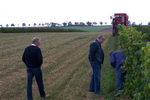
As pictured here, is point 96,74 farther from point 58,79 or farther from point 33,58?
point 58,79

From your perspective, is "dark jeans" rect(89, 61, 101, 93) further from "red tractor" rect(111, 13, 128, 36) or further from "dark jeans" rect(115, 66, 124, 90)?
"red tractor" rect(111, 13, 128, 36)

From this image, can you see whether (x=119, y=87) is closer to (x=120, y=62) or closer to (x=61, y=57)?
(x=120, y=62)

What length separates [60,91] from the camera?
12.7 meters

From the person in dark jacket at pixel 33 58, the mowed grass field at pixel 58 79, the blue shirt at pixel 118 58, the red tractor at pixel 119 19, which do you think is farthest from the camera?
the red tractor at pixel 119 19

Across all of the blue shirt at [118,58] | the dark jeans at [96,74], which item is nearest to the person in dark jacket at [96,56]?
the dark jeans at [96,74]

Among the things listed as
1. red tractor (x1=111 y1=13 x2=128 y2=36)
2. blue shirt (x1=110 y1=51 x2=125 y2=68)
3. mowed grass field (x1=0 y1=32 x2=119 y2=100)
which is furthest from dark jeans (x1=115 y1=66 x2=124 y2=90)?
red tractor (x1=111 y1=13 x2=128 y2=36)

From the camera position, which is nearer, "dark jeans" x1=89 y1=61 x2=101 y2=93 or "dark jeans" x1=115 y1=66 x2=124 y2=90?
"dark jeans" x1=115 y1=66 x2=124 y2=90

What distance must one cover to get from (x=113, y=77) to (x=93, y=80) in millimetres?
2389

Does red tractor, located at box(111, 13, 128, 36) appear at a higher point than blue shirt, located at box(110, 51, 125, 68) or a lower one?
lower

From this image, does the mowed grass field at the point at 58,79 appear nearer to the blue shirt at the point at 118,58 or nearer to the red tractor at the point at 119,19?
the blue shirt at the point at 118,58

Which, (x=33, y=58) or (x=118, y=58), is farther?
(x=118, y=58)

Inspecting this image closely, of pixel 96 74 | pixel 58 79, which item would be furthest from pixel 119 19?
pixel 96 74

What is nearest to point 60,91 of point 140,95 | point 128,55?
point 128,55

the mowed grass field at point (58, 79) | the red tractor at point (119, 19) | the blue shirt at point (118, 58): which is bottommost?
the mowed grass field at point (58, 79)
